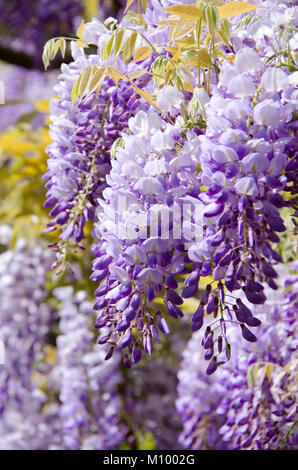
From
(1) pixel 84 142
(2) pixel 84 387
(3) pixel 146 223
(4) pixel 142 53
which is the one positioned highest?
(4) pixel 142 53

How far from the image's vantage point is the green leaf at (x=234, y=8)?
92 centimetres

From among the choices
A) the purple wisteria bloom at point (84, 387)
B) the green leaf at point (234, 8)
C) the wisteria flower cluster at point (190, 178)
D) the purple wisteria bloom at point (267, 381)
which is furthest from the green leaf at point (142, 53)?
the purple wisteria bloom at point (84, 387)

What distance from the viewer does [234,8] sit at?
36.4 inches

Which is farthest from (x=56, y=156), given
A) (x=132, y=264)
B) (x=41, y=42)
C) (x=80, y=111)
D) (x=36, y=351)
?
(x=41, y=42)

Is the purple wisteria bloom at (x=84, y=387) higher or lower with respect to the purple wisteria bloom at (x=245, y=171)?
lower

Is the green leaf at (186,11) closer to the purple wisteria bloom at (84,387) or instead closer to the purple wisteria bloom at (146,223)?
the purple wisteria bloom at (146,223)

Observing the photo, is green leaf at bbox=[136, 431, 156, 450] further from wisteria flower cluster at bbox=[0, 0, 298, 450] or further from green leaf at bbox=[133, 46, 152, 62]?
green leaf at bbox=[133, 46, 152, 62]

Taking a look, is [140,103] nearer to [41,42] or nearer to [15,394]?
[15,394]

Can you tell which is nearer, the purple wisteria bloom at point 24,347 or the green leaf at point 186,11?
the green leaf at point 186,11

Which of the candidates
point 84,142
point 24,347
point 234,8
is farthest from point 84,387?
point 234,8

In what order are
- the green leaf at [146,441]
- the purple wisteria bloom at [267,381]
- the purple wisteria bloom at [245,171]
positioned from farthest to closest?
the green leaf at [146,441] < the purple wisteria bloom at [267,381] < the purple wisteria bloom at [245,171]

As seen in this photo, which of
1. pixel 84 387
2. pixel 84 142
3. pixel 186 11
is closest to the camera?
pixel 186 11

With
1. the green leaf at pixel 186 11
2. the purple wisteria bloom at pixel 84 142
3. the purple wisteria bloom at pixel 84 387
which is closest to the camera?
the green leaf at pixel 186 11

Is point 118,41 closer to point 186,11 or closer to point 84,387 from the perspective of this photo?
point 186,11
